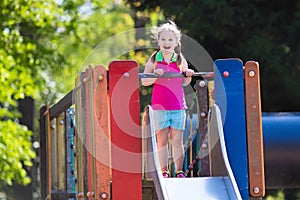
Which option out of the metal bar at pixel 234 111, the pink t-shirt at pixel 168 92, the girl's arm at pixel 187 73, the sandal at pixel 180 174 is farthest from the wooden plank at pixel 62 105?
the metal bar at pixel 234 111

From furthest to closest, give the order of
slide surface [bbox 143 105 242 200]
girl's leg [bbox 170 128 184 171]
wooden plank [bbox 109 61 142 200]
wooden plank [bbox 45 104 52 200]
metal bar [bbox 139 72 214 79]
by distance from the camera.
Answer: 1. wooden plank [bbox 45 104 52 200]
2. girl's leg [bbox 170 128 184 171]
3. metal bar [bbox 139 72 214 79]
4. wooden plank [bbox 109 61 142 200]
5. slide surface [bbox 143 105 242 200]

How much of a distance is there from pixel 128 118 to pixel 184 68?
3.22 ft

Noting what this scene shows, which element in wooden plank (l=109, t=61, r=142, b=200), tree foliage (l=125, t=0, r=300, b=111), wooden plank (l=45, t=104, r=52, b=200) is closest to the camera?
wooden plank (l=109, t=61, r=142, b=200)

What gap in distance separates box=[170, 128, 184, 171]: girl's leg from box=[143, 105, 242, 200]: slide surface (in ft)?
2.23

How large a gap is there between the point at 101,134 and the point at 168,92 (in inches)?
35.7

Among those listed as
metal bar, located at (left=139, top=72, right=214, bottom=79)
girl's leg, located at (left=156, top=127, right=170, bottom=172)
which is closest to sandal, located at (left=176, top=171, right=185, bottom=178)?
girl's leg, located at (left=156, top=127, right=170, bottom=172)

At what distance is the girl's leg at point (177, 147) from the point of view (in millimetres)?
7191

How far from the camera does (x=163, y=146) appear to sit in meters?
7.14

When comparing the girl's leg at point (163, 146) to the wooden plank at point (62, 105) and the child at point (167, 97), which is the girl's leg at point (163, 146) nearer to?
the child at point (167, 97)

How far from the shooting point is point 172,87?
7160mm

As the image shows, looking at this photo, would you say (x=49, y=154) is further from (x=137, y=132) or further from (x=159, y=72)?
(x=137, y=132)

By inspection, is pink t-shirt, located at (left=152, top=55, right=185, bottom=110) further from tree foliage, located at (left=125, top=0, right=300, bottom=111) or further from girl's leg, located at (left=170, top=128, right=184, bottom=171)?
tree foliage, located at (left=125, top=0, right=300, bottom=111)

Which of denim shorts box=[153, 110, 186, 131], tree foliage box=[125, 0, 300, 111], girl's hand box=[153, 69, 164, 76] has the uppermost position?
tree foliage box=[125, 0, 300, 111]

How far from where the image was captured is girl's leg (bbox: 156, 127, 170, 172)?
23.3 feet
